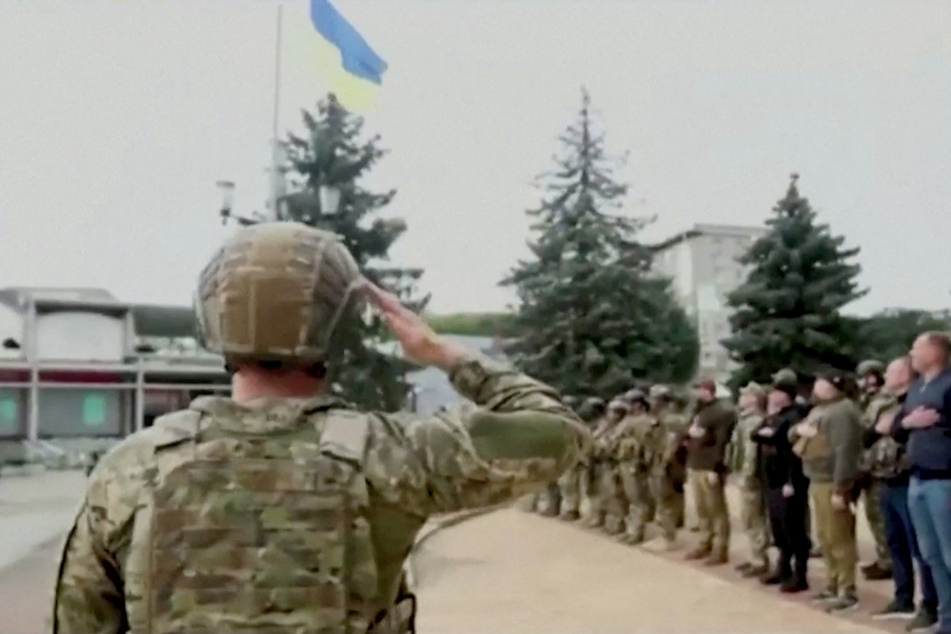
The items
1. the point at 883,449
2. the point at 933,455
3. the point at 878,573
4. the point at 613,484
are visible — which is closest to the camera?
the point at 933,455

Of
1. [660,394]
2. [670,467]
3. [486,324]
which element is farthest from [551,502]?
[486,324]

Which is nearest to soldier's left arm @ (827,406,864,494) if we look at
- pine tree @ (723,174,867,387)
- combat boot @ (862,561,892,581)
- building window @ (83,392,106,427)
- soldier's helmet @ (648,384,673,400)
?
combat boot @ (862,561,892,581)

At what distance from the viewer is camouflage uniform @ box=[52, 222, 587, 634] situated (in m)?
1.25

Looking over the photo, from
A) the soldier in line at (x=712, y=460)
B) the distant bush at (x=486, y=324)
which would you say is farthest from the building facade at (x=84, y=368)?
the distant bush at (x=486, y=324)

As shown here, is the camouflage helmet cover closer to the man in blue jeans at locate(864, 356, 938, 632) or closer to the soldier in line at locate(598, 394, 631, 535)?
the soldier in line at locate(598, 394, 631, 535)

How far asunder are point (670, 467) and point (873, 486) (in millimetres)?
2306

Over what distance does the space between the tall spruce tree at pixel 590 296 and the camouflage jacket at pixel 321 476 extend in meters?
13.1

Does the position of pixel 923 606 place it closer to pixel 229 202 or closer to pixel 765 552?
pixel 765 552

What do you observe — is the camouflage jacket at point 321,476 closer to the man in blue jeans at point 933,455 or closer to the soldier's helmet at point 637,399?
the man in blue jeans at point 933,455

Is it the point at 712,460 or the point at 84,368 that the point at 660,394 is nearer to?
the point at 712,460

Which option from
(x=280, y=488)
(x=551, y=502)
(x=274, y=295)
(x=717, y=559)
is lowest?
(x=551, y=502)

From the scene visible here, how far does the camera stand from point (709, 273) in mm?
15672

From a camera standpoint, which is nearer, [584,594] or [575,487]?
[584,594]

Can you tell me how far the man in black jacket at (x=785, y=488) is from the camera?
20.3 feet
